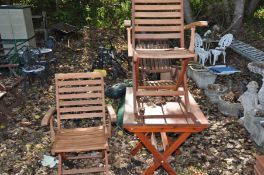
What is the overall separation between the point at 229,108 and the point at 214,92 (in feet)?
2.02

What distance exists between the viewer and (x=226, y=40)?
9.26m

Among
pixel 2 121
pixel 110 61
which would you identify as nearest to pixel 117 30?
pixel 110 61

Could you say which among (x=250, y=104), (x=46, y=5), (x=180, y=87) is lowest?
(x=250, y=104)

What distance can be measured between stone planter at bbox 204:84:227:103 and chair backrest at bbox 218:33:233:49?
9.52 feet

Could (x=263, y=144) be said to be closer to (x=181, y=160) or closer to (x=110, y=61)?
(x=181, y=160)

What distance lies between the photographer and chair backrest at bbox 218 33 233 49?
361 inches

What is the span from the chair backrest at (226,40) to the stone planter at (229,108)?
3.50m

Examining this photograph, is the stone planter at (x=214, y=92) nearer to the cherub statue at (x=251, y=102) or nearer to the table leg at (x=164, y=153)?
the cherub statue at (x=251, y=102)

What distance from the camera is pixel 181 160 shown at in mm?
4855

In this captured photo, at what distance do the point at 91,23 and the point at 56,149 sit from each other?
408 inches

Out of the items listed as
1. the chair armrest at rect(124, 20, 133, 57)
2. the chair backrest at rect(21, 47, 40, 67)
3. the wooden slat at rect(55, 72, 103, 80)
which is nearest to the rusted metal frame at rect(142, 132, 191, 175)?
the chair armrest at rect(124, 20, 133, 57)

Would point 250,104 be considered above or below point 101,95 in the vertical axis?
below

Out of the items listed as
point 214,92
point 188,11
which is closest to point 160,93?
point 214,92

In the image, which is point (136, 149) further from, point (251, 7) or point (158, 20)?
point (251, 7)
